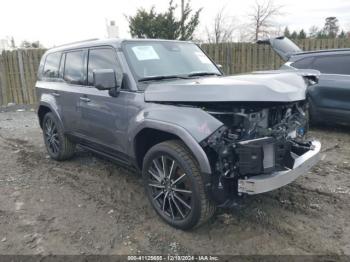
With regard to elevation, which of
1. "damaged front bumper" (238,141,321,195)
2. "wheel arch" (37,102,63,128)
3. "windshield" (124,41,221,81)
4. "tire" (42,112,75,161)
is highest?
"windshield" (124,41,221,81)

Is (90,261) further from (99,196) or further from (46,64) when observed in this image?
(46,64)

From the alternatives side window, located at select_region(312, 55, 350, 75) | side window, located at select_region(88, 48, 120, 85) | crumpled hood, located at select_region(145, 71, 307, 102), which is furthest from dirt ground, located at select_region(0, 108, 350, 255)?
side window, located at select_region(312, 55, 350, 75)

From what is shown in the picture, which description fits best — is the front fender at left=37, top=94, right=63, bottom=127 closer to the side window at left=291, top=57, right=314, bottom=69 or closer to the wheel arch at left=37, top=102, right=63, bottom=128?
the wheel arch at left=37, top=102, right=63, bottom=128

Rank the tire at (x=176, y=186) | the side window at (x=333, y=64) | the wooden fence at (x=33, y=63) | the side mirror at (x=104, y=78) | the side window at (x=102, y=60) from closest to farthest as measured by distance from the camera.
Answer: the tire at (x=176, y=186) < the side mirror at (x=104, y=78) < the side window at (x=102, y=60) < the side window at (x=333, y=64) < the wooden fence at (x=33, y=63)

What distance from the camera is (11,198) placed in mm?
4559

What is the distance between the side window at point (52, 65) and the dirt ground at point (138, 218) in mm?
1587

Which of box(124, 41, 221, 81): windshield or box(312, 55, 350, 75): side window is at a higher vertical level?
box(124, 41, 221, 81): windshield

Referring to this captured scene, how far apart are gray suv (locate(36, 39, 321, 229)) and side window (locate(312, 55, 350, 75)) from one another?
3327 mm

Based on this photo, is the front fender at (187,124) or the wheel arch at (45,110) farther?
the wheel arch at (45,110)

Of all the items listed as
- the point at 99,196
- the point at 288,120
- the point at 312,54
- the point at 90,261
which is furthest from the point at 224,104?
the point at 312,54

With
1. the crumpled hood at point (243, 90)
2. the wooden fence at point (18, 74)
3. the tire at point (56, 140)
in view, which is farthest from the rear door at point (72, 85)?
the wooden fence at point (18, 74)

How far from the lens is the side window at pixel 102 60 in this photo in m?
4.29

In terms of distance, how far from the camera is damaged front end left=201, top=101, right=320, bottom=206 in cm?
304

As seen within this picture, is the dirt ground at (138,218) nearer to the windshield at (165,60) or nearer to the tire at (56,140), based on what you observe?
the tire at (56,140)
